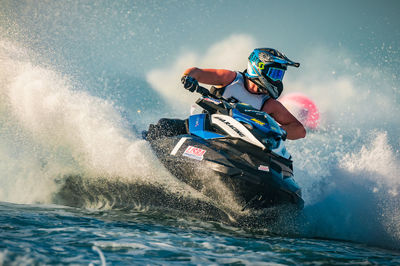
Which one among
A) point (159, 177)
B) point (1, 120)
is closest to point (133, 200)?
point (159, 177)

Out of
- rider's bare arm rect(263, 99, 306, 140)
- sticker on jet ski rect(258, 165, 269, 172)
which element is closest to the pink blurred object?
rider's bare arm rect(263, 99, 306, 140)

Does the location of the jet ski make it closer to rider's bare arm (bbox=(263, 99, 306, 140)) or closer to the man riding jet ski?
the man riding jet ski

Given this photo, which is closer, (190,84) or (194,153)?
(194,153)

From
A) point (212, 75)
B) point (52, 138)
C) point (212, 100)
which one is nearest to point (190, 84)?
point (212, 100)

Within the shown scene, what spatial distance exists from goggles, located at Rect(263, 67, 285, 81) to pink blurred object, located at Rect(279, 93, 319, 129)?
22.9 feet

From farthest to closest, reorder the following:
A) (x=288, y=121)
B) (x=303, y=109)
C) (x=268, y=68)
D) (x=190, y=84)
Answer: (x=303, y=109), (x=288, y=121), (x=268, y=68), (x=190, y=84)

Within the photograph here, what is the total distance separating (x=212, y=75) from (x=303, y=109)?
758 centimetres

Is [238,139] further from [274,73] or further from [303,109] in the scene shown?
[303,109]

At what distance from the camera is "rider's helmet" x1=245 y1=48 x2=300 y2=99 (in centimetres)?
400

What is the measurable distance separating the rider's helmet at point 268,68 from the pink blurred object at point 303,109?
6.93 m

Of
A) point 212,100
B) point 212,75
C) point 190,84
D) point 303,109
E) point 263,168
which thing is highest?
point 303,109

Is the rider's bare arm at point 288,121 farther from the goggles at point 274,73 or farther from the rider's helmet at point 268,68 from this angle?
the goggles at point 274,73

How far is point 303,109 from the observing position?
36.5 feet

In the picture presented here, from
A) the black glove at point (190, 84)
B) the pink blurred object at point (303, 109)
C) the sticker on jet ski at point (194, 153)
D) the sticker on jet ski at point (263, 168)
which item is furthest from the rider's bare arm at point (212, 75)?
the pink blurred object at point (303, 109)
